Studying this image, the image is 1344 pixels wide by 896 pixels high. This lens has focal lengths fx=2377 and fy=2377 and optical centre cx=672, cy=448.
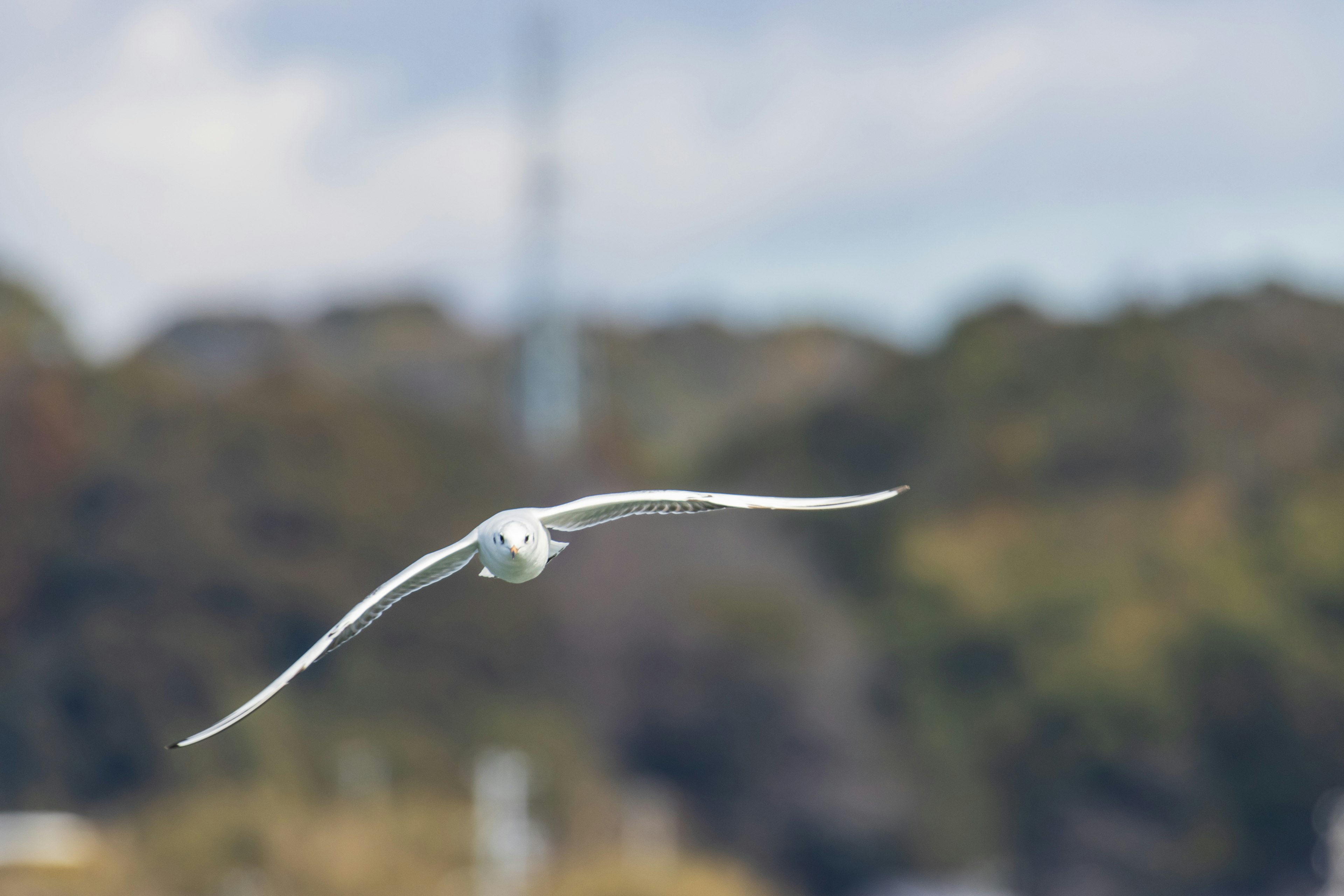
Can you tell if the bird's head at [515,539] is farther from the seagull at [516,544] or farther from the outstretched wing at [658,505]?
the outstretched wing at [658,505]

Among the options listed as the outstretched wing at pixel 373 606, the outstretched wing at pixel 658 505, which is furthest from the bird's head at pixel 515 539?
the outstretched wing at pixel 658 505

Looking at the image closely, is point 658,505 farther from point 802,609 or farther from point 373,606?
point 802,609

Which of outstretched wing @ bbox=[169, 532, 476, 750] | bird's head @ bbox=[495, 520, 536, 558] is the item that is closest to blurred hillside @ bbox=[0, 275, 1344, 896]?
outstretched wing @ bbox=[169, 532, 476, 750]

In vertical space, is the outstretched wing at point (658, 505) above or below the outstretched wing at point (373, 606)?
above

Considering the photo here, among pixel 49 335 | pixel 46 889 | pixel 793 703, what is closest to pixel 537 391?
pixel 49 335

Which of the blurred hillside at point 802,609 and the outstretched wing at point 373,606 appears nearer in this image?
the outstretched wing at point 373,606

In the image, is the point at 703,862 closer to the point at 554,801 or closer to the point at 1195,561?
the point at 554,801

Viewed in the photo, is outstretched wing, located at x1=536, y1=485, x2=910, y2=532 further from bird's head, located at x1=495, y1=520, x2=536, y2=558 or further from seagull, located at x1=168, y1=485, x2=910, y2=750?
bird's head, located at x1=495, y1=520, x2=536, y2=558

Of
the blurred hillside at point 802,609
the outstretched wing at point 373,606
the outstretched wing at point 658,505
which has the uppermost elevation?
the blurred hillside at point 802,609
